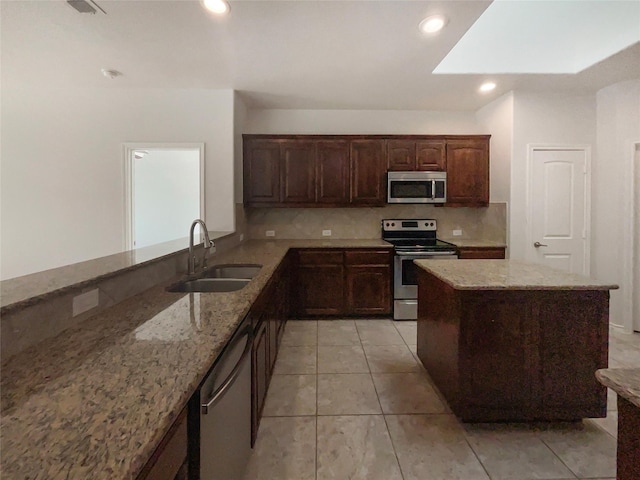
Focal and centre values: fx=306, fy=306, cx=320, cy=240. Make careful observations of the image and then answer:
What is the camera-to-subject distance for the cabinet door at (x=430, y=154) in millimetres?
3977

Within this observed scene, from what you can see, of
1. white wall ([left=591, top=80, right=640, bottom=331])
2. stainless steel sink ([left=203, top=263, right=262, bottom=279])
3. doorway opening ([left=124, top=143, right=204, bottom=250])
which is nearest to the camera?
stainless steel sink ([left=203, top=263, right=262, bottom=279])

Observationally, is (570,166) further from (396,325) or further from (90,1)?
(90,1)

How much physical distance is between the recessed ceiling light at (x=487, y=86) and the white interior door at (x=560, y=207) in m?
0.83

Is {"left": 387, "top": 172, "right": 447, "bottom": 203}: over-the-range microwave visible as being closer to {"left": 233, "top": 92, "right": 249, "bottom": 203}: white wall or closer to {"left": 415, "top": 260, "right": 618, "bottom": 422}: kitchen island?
{"left": 233, "top": 92, "right": 249, "bottom": 203}: white wall

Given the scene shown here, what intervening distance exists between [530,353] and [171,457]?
1.96m

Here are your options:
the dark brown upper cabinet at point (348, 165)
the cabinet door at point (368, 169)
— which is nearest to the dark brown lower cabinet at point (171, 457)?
the dark brown upper cabinet at point (348, 165)

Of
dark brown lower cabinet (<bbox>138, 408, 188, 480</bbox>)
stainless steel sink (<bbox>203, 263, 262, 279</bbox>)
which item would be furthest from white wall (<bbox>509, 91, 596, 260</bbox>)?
dark brown lower cabinet (<bbox>138, 408, 188, 480</bbox>)

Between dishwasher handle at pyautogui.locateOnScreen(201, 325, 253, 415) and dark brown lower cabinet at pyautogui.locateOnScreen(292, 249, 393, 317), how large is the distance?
2.22 meters

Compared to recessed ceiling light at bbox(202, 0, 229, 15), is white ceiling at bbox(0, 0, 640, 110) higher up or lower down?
higher up

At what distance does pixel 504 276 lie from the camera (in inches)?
77.9

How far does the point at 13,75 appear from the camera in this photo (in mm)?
3156

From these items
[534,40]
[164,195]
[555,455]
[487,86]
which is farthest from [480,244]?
[164,195]

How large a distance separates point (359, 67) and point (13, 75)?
3.55 metres

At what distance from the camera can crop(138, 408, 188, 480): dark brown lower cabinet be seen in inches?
25.7
